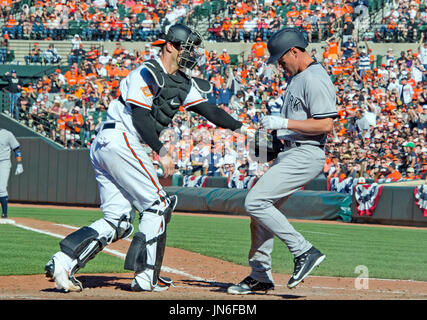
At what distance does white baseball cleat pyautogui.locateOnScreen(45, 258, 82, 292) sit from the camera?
19.1 feet

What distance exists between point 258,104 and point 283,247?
11.6 meters

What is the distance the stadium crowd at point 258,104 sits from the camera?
63.2 ft

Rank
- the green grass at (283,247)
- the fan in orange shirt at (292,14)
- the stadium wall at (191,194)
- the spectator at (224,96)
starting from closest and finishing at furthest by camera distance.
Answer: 1. the green grass at (283,247)
2. the stadium wall at (191,194)
3. the spectator at (224,96)
4. the fan in orange shirt at (292,14)

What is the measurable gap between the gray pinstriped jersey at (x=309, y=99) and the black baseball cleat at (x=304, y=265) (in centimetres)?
96

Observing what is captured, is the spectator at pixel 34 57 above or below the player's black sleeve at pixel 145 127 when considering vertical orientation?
above

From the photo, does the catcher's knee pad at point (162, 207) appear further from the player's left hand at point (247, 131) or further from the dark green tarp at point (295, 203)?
the dark green tarp at point (295, 203)

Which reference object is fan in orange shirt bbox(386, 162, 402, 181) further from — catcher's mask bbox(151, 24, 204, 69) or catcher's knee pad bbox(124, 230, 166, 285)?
catcher's knee pad bbox(124, 230, 166, 285)

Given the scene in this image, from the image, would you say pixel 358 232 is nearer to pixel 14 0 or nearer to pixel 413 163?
pixel 413 163

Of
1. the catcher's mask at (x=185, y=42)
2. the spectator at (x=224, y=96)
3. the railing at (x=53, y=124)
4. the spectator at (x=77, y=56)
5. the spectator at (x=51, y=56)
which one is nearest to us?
the catcher's mask at (x=185, y=42)

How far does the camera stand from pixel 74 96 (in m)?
25.5

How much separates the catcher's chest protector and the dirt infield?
1.48m

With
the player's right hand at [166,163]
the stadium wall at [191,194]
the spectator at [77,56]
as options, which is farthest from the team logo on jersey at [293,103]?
the spectator at [77,56]

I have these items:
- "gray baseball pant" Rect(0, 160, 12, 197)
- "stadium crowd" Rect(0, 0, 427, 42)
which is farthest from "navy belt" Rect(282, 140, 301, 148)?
"stadium crowd" Rect(0, 0, 427, 42)

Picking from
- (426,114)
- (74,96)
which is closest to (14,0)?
(74,96)
